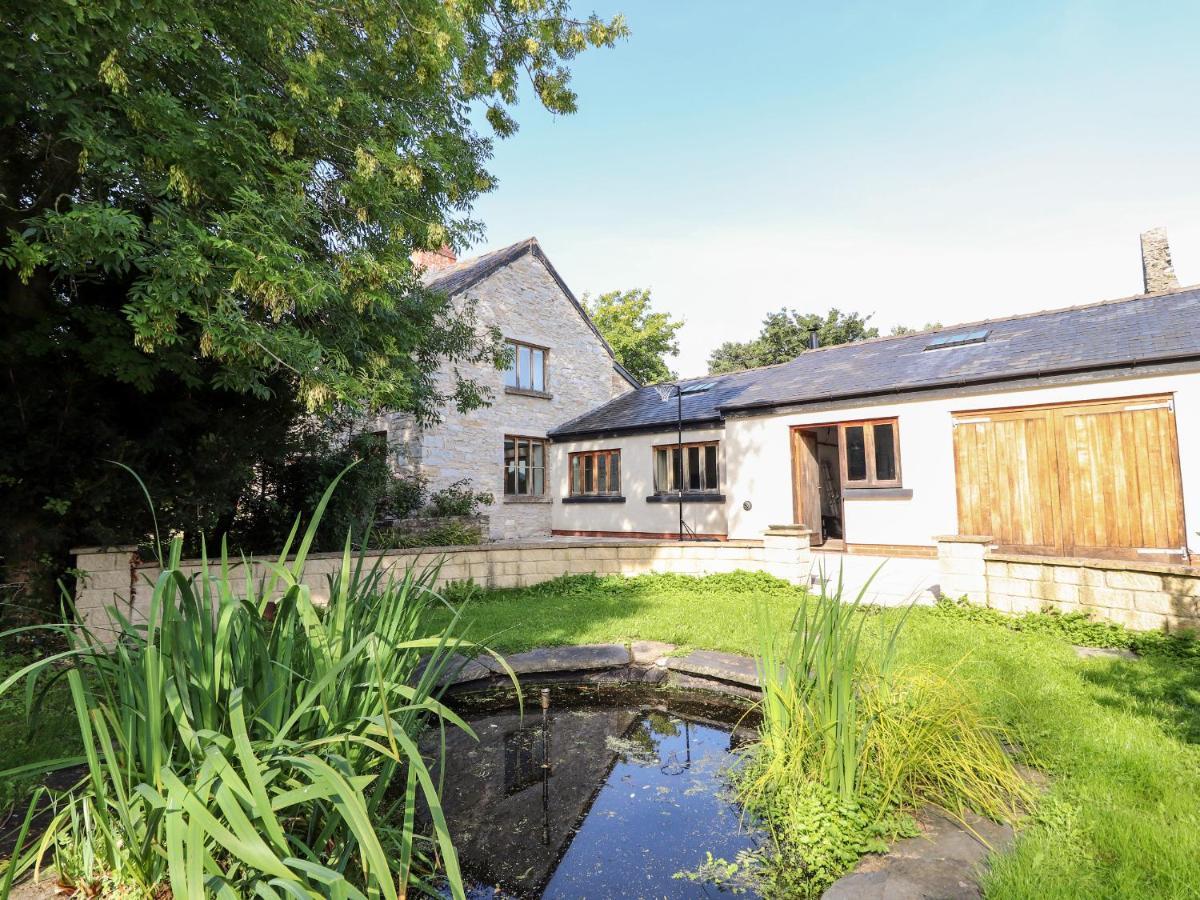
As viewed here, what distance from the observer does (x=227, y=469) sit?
19.4 ft

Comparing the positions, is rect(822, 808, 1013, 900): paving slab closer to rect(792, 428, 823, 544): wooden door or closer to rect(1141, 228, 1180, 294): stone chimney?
rect(792, 428, 823, 544): wooden door

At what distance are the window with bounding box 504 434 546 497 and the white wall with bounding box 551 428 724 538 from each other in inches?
12.5

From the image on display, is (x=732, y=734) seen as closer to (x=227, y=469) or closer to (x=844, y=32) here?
(x=227, y=469)

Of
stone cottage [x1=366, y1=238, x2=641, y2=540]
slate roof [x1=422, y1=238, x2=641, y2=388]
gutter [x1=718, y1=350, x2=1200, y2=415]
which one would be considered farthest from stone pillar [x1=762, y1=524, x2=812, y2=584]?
slate roof [x1=422, y1=238, x2=641, y2=388]

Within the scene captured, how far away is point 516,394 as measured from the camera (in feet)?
45.4

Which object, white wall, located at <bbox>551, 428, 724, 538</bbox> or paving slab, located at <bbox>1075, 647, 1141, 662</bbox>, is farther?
white wall, located at <bbox>551, 428, 724, 538</bbox>

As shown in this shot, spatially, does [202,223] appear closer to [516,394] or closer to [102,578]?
[102,578]

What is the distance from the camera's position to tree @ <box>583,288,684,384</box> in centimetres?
2786

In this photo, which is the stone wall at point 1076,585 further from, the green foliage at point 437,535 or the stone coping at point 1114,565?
the green foliage at point 437,535

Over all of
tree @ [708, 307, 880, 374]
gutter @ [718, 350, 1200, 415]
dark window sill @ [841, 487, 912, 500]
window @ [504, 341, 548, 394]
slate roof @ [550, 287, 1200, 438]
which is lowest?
dark window sill @ [841, 487, 912, 500]

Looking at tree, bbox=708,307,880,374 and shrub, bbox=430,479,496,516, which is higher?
tree, bbox=708,307,880,374

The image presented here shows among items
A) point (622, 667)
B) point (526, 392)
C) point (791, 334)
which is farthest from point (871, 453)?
point (791, 334)

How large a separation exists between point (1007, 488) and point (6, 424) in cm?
1182

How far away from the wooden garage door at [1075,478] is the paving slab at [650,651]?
658cm
